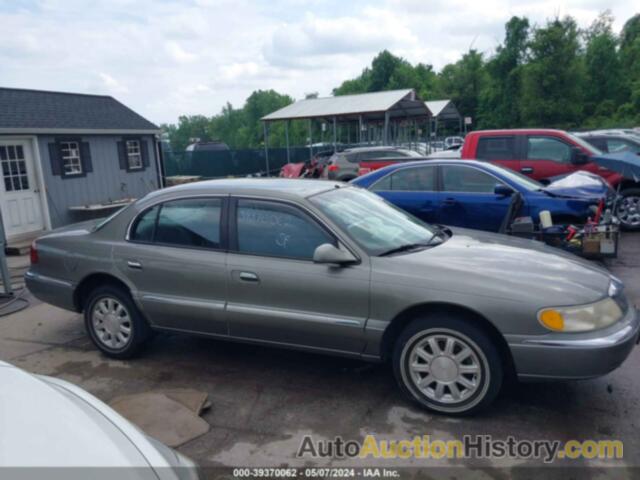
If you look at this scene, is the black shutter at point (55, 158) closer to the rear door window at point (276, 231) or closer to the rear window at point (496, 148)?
the rear window at point (496, 148)

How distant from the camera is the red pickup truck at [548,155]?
9.34 meters

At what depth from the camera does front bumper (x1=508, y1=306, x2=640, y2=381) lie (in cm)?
317

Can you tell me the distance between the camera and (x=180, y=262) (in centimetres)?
429

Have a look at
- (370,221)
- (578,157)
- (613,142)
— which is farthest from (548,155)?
(370,221)

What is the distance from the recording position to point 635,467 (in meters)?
2.96

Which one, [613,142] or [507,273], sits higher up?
[613,142]

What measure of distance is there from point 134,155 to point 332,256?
14357 millimetres

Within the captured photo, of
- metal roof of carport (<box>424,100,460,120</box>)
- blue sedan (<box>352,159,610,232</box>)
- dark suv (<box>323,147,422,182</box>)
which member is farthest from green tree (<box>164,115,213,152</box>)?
blue sedan (<box>352,159,610,232</box>)

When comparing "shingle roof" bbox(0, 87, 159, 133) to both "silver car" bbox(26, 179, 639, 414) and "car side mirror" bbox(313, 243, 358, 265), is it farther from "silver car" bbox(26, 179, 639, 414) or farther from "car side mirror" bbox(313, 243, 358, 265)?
"car side mirror" bbox(313, 243, 358, 265)

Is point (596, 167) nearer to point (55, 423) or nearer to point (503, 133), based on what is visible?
point (503, 133)

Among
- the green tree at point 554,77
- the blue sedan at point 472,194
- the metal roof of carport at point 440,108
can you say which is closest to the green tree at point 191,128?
the metal roof of carport at point 440,108

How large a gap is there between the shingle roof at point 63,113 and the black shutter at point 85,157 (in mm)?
465

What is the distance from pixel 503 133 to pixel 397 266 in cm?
733

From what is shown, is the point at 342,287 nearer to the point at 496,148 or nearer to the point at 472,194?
the point at 472,194
